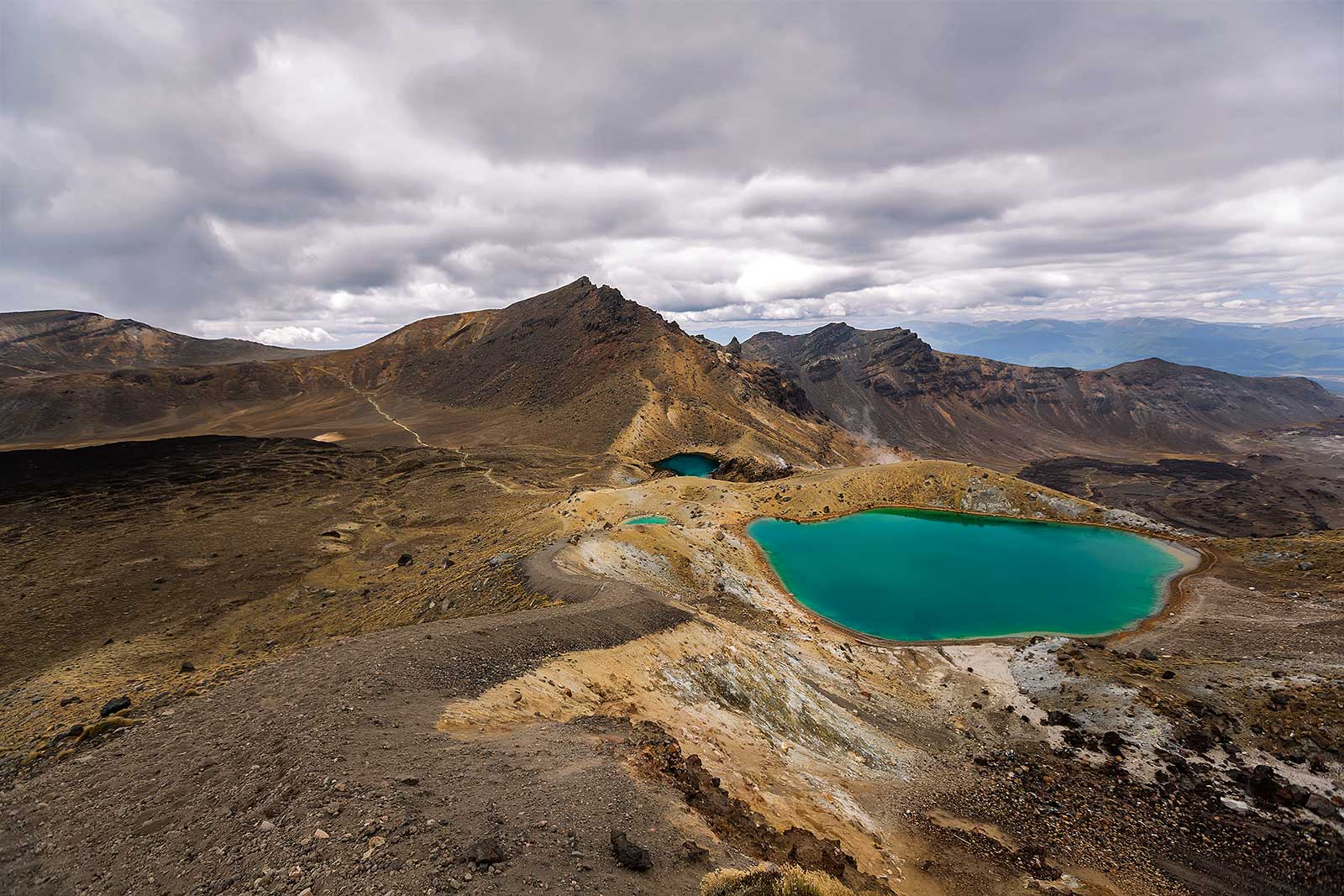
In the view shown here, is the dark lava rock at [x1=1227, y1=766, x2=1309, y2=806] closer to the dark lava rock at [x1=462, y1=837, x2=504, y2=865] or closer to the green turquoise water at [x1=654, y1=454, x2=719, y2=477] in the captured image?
the dark lava rock at [x1=462, y1=837, x2=504, y2=865]

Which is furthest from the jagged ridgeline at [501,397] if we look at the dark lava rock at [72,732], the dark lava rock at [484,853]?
the dark lava rock at [484,853]

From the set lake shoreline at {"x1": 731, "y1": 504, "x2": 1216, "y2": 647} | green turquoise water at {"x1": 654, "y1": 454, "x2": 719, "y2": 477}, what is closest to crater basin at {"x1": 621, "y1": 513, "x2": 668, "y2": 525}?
lake shoreline at {"x1": 731, "y1": 504, "x2": 1216, "y2": 647}

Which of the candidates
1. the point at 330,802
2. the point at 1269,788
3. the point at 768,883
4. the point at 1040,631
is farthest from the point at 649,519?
the point at 768,883

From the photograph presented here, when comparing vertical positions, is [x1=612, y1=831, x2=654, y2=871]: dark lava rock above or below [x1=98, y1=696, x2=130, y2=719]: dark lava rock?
above

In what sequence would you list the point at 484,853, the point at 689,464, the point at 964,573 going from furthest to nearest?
the point at 689,464
the point at 964,573
the point at 484,853

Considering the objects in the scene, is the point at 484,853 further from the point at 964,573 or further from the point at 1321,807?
the point at 964,573

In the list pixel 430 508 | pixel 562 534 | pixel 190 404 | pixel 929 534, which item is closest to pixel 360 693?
pixel 562 534
